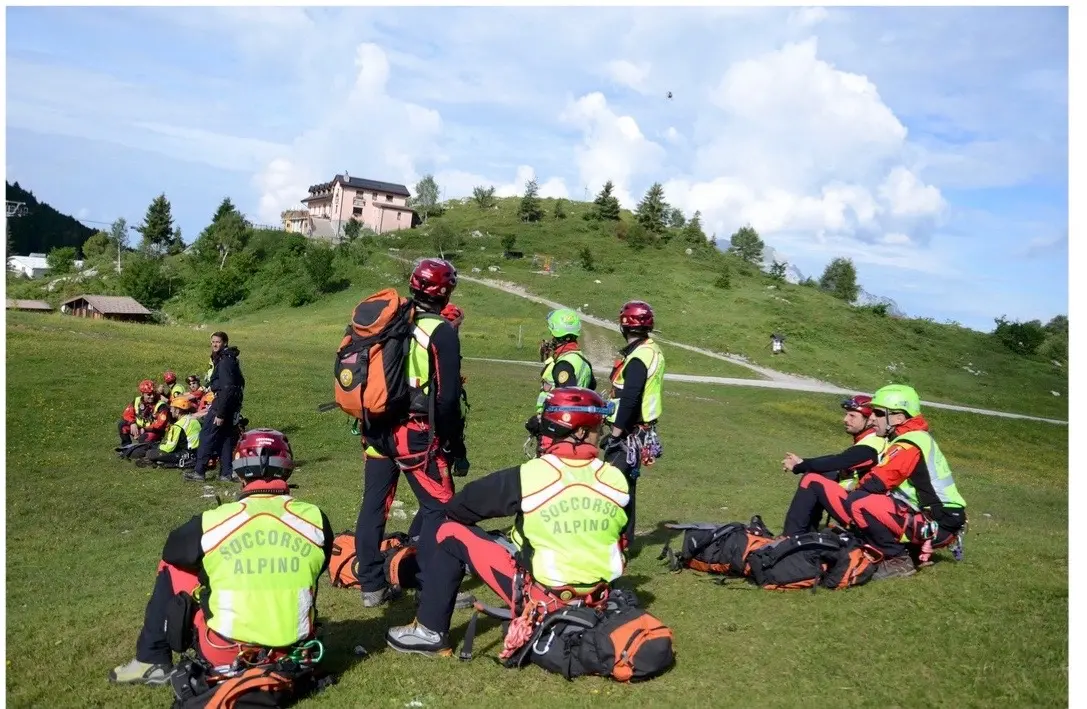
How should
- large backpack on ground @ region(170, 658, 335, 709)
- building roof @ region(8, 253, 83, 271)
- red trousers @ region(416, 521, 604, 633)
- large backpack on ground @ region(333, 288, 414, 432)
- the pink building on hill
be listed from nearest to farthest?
large backpack on ground @ region(170, 658, 335, 709) < red trousers @ region(416, 521, 604, 633) < large backpack on ground @ region(333, 288, 414, 432) < the pink building on hill < building roof @ region(8, 253, 83, 271)

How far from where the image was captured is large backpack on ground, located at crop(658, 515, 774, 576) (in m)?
8.37

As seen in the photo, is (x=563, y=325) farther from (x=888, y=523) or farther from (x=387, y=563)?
(x=888, y=523)

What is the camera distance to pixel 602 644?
5648mm

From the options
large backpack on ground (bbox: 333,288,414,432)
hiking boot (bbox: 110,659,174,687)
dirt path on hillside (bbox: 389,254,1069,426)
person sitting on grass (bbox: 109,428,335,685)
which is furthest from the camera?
dirt path on hillside (bbox: 389,254,1069,426)

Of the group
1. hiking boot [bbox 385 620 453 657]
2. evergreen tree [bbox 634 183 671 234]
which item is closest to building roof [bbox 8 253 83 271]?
evergreen tree [bbox 634 183 671 234]

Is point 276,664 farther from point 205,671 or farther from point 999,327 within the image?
point 999,327

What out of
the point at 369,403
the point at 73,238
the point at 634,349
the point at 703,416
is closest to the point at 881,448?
the point at 634,349

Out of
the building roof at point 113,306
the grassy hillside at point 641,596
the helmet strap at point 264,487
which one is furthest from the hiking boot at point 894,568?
the building roof at point 113,306

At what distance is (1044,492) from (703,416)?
1066cm

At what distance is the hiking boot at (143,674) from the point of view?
5543 millimetres

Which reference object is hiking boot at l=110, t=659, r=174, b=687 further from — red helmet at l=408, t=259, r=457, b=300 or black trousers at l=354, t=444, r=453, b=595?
red helmet at l=408, t=259, r=457, b=300

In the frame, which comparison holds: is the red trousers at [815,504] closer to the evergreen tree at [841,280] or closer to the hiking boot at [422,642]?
the hiking boot at [422,642]

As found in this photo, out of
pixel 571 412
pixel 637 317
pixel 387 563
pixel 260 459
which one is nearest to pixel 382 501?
pixel 387 563

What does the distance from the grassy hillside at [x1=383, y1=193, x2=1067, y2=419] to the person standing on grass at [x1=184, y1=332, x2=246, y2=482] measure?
4578 centimetres
